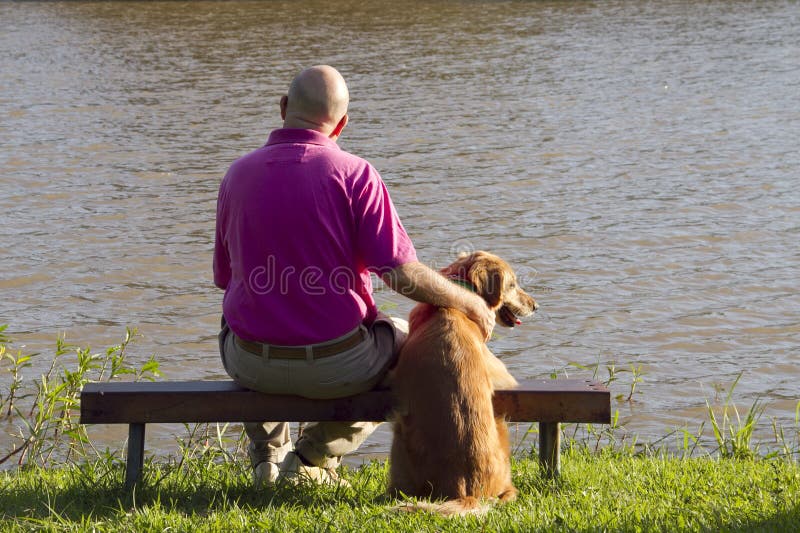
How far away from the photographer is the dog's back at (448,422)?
14.8ft

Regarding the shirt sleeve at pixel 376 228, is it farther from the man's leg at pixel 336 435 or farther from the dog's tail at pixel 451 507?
the dog's tail at pixel 451 507


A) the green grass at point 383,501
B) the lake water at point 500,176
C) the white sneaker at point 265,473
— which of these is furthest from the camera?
the lake water at point 500,176

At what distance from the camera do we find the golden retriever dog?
14.8 ft

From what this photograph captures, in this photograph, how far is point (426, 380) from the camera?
4551 mm

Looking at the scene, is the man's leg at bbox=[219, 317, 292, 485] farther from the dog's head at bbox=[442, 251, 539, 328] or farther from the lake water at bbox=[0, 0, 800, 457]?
the lake water at bbox=[0, 0, 800, 457]

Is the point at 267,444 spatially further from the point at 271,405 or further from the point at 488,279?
the point at 488,279

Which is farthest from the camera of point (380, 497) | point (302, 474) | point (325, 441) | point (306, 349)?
point (325, 441)

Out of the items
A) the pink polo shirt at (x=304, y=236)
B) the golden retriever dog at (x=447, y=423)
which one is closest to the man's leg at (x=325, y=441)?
the golden retriever dog at (x=447, y=423)

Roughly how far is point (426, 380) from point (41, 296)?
5857 mm

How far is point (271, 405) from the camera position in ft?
15.7

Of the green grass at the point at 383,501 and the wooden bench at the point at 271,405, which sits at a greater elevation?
the wooden bench at the point at 271,405

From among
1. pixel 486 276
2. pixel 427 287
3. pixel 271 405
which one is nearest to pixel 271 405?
pixel 271 405

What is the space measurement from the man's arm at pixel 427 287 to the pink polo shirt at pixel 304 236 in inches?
2.2

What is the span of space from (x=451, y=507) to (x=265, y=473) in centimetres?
107
